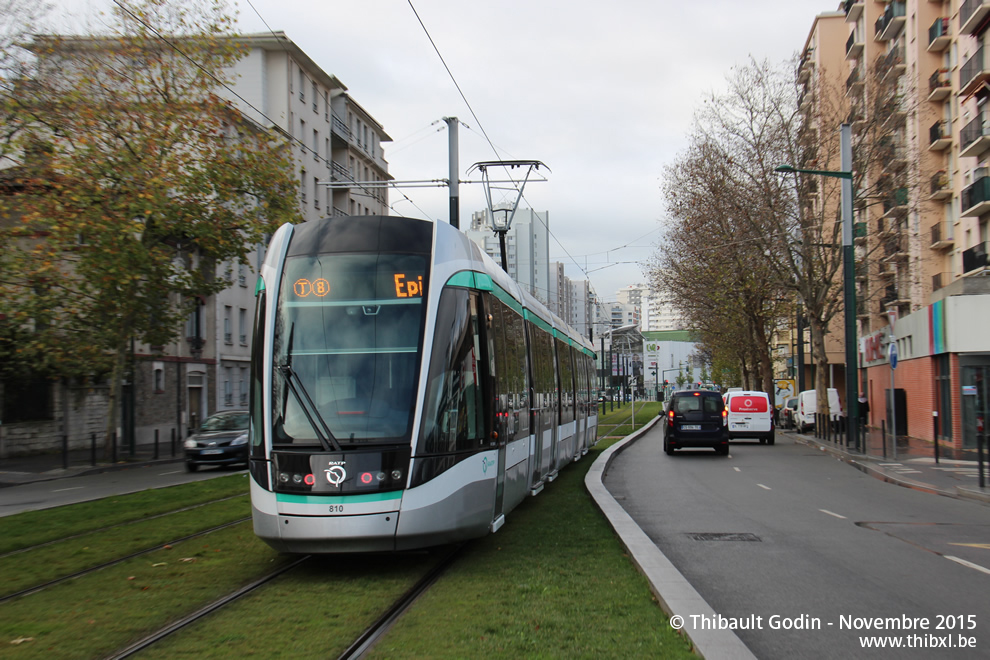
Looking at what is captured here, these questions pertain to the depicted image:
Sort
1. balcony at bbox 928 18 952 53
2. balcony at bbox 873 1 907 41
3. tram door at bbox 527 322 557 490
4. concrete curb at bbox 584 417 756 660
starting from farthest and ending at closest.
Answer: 1. balcony at bbox 873 1 907 41
2. balcony at bbox 928 18 952 53
3. tram door at bbox 527 322 557 490
4. concrete curb at bbox 584 417 756 660

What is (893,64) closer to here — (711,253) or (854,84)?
(854,84)

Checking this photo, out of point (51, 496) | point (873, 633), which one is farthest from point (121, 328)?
point (873, 633)

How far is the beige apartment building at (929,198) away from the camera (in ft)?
91.2

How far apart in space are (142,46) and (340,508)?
68.8ft

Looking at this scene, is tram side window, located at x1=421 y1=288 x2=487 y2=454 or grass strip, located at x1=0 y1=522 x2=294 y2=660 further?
tram side window, located at x1=421 y1=288 x2=487 y2=454

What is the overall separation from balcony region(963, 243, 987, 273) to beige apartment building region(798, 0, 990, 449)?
6 centimetres

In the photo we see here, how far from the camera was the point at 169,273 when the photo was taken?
86.8ft

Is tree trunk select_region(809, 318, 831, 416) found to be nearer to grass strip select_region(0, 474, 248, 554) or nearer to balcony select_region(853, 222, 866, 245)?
balcony select_region(853, 222, 866, 245)

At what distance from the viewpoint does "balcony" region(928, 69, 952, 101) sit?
42.0 m

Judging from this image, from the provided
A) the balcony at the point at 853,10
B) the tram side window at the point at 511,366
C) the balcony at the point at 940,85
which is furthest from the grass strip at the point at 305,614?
the balcony at the point at 853,10

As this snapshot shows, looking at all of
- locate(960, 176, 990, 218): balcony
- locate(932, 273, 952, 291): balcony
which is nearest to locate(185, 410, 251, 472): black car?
locate(960, 176, 990, 218): balcony

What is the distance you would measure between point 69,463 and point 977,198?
3494 cm

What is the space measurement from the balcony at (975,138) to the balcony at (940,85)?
12.0 ft

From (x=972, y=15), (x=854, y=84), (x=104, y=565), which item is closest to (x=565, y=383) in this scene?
(x=104, y=565)
